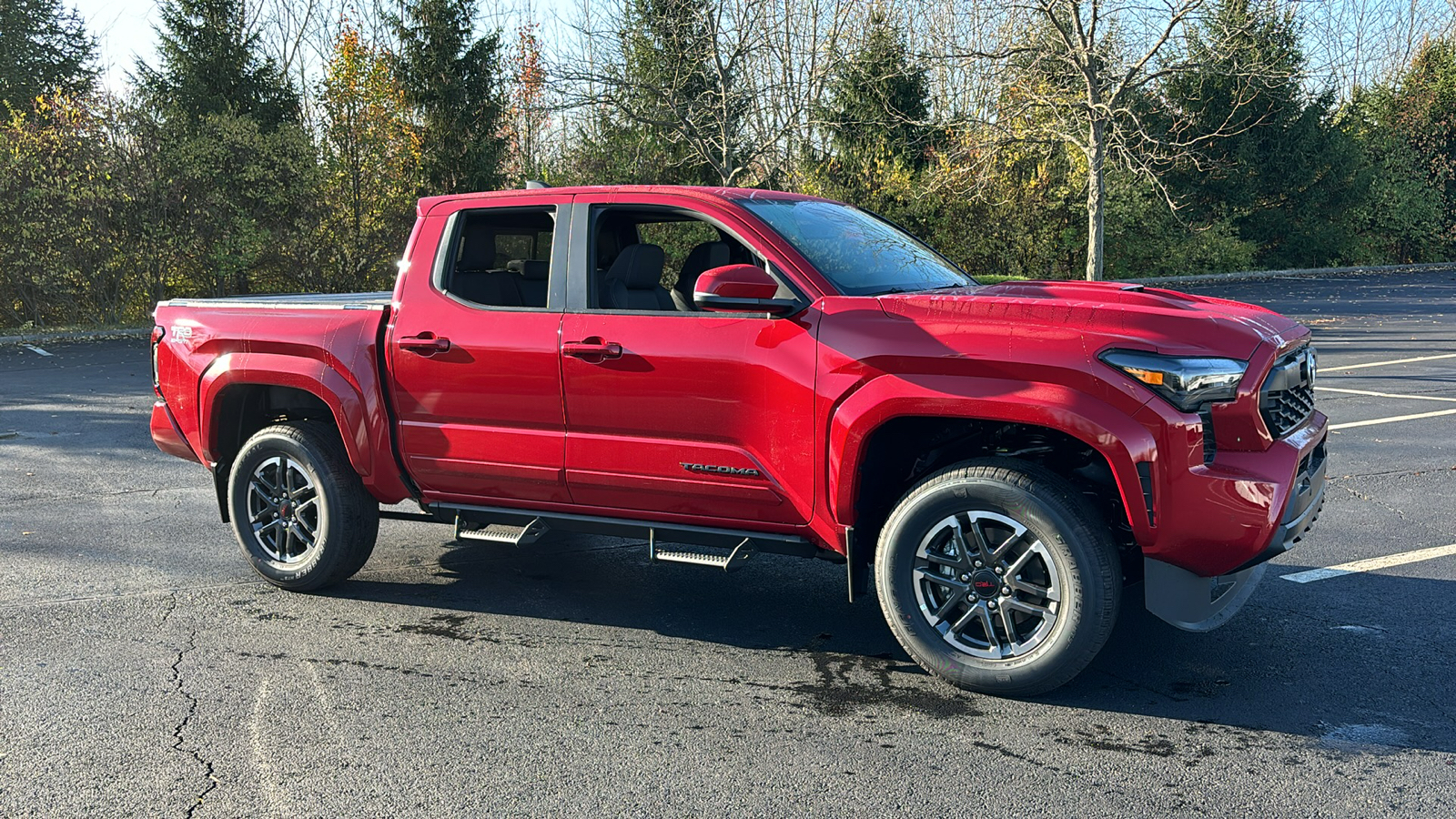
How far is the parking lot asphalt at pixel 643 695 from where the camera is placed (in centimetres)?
351

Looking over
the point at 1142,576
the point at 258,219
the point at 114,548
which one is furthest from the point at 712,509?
the point at 258,219

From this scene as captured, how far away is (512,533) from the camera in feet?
17.3

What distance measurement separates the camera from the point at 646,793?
11.5 feet

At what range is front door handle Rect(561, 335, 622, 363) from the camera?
480cm

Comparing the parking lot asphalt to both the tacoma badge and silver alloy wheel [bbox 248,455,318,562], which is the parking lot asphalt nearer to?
silver alloy wheel [bbox 248,455,318,562]

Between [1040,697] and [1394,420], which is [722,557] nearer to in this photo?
[1040,697]

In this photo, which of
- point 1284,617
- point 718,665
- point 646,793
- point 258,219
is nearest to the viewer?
point 646,793

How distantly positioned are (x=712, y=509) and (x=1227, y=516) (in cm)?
194

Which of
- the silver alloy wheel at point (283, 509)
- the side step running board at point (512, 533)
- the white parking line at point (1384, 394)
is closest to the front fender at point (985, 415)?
the side step running board at point (512, 533)

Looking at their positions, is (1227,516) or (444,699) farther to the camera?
(444,699)

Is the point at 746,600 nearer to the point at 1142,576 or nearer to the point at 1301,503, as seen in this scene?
the point at 1142,576

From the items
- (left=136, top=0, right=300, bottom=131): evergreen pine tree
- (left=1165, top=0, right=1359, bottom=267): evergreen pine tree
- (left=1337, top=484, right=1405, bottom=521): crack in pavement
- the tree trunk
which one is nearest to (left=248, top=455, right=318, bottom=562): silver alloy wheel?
(left=1337, top=484, right=1405, bottom=521): crack in pavement

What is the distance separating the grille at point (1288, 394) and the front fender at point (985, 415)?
1.83 feet

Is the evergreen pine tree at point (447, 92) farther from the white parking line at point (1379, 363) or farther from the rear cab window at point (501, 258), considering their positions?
the rear cab window at point (501, 258)
